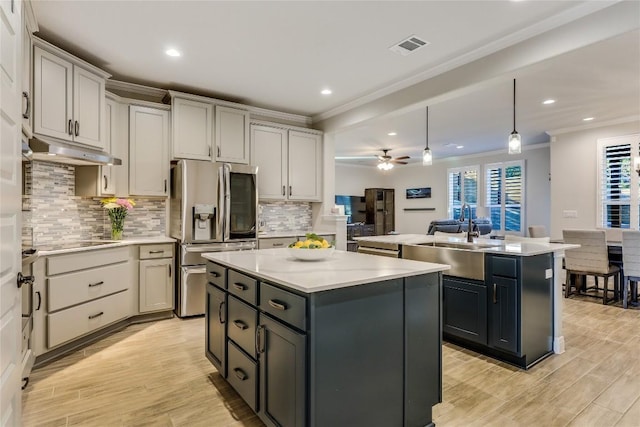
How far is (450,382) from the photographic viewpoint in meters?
2.38

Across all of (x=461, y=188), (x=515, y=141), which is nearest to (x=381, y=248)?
(x=515, y=141)

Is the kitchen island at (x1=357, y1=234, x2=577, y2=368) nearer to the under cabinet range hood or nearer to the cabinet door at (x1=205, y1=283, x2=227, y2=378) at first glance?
the cabinet door at (x1=205, y1=283, x2=227, y2=378)

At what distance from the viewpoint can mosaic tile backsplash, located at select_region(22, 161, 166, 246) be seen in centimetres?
320

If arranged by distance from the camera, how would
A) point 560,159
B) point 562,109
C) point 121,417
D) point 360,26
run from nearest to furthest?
point 121,417, point 360,26, point 562,109, point 560,159

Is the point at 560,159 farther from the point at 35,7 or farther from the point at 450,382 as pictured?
the point at 35,7

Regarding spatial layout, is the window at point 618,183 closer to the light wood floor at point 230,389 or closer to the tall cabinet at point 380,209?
the light wood floor at point 230,389

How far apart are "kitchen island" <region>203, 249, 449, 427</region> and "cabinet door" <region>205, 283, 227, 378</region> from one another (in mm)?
160

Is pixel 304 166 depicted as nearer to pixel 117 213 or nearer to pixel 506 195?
→ pixel 117 213

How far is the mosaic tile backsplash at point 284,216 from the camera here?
505 cm

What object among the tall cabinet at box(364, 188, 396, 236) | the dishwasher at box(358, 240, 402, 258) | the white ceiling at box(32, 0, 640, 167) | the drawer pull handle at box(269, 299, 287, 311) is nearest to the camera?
the drawer pull handle at box(269, 299, 287, 311)

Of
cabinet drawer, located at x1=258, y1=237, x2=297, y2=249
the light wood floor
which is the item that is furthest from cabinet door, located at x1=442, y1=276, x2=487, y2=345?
cabinet drawer, located at x1=258, y1=237, x2=297, y2=249

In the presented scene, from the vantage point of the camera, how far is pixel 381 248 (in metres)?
3.70

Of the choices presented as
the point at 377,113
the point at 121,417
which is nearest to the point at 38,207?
the point at 121,417

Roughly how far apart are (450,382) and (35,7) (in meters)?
3.95
